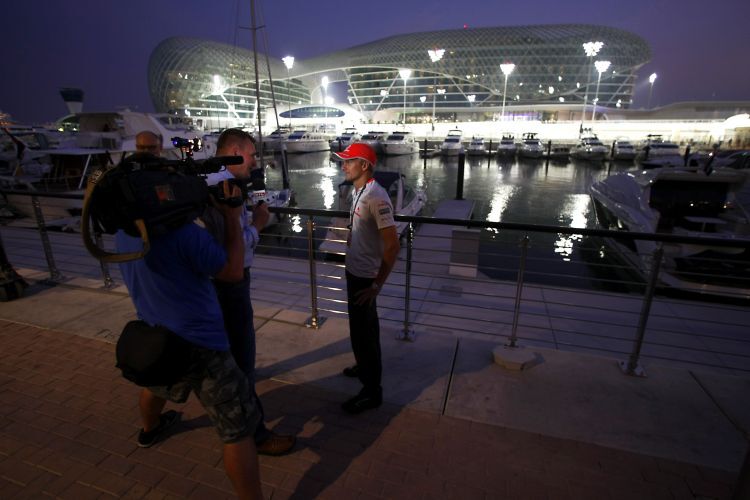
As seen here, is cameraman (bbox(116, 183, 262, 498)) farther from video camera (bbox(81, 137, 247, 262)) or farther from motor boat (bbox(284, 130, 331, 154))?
motor boat (bbox(284, 130, 331, 154))

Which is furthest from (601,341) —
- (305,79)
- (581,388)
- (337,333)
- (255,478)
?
(305,79)

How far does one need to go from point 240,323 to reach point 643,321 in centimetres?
310

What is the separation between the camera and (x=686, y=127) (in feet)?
175

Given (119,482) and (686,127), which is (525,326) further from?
(686,127)

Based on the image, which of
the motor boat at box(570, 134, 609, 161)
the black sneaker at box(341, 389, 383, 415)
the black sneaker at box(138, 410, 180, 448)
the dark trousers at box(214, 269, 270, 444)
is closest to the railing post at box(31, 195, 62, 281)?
the black sneaker at box(138, 410, 180, 448)

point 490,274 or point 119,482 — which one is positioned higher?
point 119,482

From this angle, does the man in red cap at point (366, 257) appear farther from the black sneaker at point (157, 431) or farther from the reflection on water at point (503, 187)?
the reflection on water at point (503, 187)

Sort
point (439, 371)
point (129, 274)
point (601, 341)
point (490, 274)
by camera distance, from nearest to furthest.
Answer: point (129, 274)
point (439, 371)
point (601, 341)
point (490, 274)

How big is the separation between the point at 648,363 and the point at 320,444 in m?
2.91

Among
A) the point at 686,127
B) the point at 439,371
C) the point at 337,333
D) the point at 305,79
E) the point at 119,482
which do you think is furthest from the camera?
the point at 305,79

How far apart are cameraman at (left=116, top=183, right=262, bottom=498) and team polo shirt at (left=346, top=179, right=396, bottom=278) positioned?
2.95 feet

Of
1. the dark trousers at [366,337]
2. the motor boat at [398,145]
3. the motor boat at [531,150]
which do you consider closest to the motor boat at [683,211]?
the dark trousers at [366,337]

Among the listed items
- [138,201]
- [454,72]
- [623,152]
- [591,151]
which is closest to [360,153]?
[138,201]

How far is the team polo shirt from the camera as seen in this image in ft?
8.18
